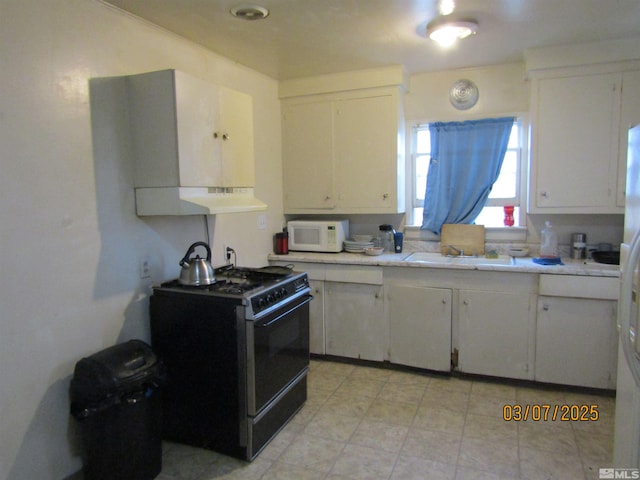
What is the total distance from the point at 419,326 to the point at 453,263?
55cm

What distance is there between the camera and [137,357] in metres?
2.20

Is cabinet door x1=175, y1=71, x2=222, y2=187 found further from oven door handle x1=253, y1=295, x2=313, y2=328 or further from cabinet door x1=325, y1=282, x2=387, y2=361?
cabinet door x1=325, y1=282, x2=387, y2=361

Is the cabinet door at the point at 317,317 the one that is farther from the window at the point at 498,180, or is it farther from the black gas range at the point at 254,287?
the window at the point at 498,180

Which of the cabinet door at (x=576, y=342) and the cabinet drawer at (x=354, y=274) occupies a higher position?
the cabinet drawer at (x=354, y=274)

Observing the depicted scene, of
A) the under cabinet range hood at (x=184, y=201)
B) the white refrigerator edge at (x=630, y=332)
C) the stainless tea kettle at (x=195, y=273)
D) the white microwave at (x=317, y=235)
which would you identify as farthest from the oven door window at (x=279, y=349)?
the white refrigerator edge at (x=630, y=332)

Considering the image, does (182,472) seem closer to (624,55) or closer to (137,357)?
(137,357)

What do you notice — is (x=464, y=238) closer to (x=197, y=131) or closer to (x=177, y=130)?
(x=197, y=131)

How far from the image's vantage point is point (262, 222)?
12.6 ft

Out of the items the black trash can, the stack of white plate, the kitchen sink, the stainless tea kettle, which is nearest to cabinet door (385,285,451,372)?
the kitchen sink

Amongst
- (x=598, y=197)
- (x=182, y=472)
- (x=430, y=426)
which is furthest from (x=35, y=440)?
(x=598, y=197)

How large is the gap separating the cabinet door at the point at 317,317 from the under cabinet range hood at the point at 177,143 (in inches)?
50.3

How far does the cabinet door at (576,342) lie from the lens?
2990 mm

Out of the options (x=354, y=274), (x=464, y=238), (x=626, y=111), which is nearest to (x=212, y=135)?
(x=354, y=274)

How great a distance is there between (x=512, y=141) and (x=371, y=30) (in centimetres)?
165
